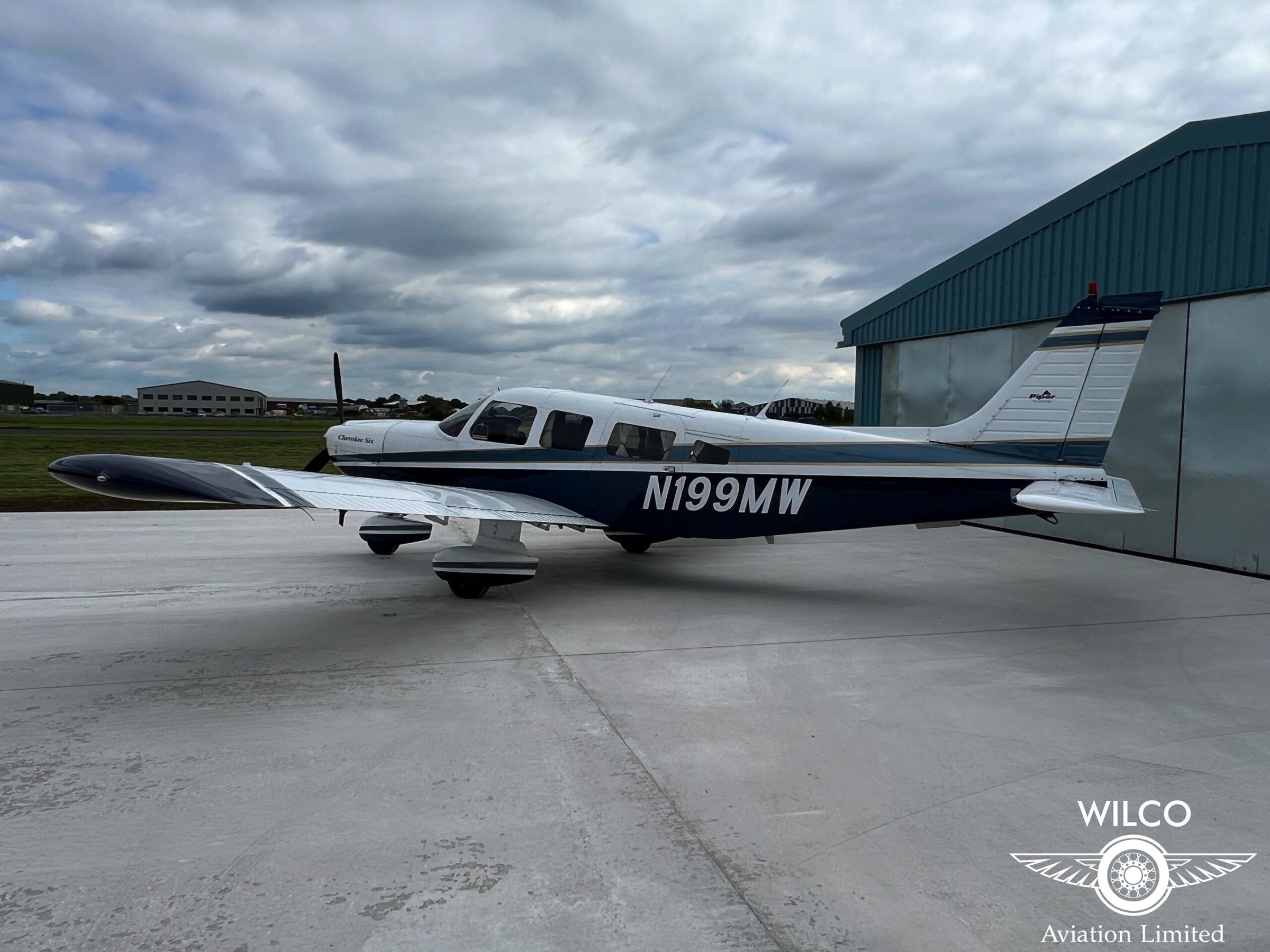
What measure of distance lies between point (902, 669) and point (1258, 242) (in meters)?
7.95

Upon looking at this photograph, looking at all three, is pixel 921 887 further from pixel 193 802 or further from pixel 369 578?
pixel 369 578

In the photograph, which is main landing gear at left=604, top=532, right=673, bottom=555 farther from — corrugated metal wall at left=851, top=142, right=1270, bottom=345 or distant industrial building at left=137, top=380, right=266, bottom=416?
distant industrial building at left=137, top=380, right=266, bottom=416

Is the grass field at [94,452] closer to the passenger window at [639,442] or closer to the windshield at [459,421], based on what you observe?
the windshield at [459,421]

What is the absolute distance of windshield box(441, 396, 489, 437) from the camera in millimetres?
9484

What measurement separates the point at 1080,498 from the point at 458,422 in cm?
662

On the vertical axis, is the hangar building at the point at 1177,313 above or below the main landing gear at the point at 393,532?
above

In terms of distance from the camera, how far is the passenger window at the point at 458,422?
9.48 metres

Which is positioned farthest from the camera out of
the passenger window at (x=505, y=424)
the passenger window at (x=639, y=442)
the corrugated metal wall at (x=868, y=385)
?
the corrugated metal wall at (x=868, y=385)

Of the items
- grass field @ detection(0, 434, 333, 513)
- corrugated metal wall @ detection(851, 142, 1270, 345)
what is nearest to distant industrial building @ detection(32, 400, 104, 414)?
grass field @ detection(0, 434, 333, 513)

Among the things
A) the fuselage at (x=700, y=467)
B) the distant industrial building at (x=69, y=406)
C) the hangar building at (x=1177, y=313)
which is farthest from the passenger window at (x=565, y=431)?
the distant industrial building at (x=69, y=406)

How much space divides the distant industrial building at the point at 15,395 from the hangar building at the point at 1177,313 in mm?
145451

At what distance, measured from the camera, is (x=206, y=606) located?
761 centimetres

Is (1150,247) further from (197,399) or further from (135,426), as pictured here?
(197,399)

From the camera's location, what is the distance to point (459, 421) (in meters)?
9.52
